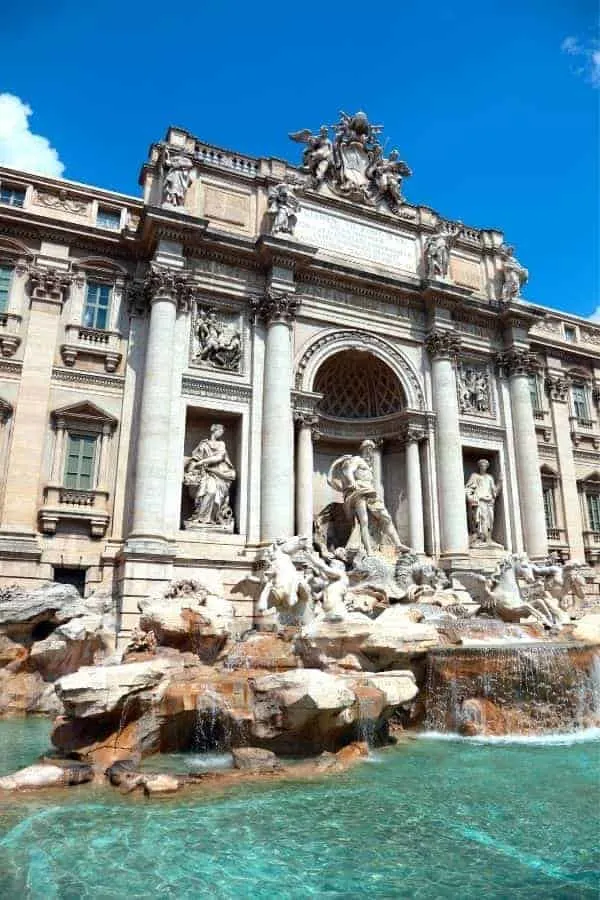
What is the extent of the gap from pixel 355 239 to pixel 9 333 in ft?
38.2

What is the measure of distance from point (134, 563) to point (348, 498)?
6595 millimetres

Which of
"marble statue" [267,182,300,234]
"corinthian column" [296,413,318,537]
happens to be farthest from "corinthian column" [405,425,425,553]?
"marble statue" [267,182,300,234]

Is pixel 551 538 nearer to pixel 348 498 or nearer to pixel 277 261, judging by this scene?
pixel 348 498

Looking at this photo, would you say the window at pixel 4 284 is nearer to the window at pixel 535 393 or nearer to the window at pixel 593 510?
the window at pixel 535 393

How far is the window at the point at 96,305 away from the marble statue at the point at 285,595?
913 centimetres

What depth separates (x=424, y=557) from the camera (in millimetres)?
19781

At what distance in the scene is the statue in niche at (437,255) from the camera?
73.4ft

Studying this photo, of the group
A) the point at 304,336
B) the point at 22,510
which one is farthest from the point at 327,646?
the point at 304,336

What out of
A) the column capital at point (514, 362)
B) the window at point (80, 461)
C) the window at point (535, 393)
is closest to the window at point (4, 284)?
the window at point (80, 461)

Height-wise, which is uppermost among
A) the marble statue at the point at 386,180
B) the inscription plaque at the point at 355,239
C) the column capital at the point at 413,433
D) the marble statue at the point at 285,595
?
the marble statue at the point at 386,180

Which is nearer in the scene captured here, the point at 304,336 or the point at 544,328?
the point at 304,336

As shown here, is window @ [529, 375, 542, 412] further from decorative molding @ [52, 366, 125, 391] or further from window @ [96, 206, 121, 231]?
window @ [96, 206, 121, 231]

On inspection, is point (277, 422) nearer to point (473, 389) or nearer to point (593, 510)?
point (473, 389)

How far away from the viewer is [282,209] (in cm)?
2012
